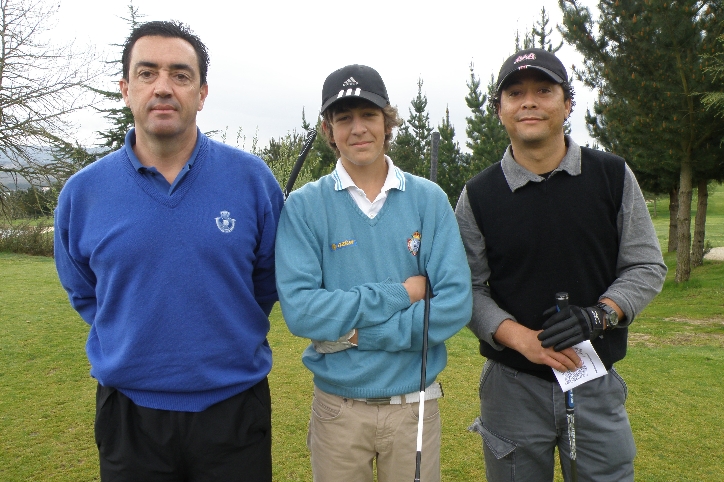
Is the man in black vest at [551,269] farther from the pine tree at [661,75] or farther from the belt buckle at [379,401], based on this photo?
the pine tree at [661,75]

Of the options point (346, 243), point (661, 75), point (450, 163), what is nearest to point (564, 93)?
point (346, 243)

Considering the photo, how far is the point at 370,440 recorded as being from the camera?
8.00 ft

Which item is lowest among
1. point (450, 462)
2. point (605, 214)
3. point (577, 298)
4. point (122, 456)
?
point (450, 462)

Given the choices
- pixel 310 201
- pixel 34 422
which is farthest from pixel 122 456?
pixel 34 422

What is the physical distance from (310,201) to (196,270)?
1.82 ft

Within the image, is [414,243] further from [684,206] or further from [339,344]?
[684,206]

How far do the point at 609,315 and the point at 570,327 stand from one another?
0.69 feet

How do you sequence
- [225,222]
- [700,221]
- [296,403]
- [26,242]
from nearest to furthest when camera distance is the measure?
[225,222] < [296,403] < [700,221] < [26,242]

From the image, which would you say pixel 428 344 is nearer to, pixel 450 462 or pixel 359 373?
pixel 359 373

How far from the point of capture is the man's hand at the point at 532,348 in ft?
8.01

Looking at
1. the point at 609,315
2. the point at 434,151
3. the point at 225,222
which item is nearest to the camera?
the point at 225,222

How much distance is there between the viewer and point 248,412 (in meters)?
2.36

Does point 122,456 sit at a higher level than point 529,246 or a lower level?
A: lower

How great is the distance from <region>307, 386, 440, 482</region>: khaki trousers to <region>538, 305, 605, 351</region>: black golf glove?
0.57 meters
